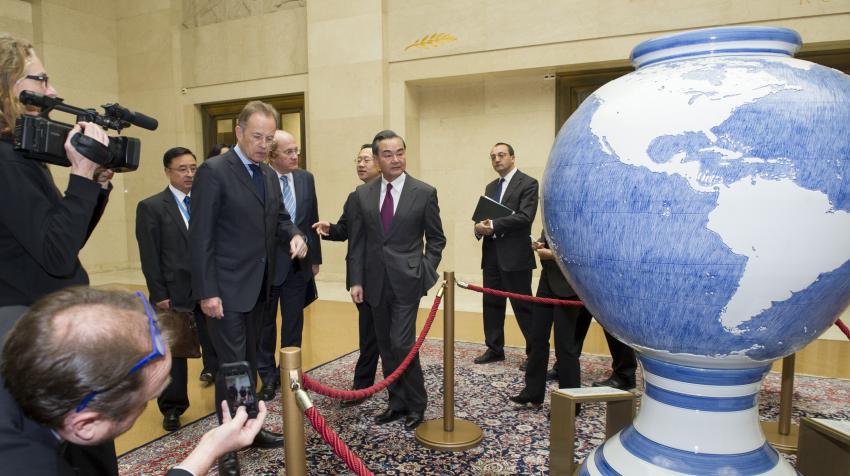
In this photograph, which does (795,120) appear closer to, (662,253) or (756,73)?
(756,73)

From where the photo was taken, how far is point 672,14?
7648 millimetres

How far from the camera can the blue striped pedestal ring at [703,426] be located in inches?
54.8

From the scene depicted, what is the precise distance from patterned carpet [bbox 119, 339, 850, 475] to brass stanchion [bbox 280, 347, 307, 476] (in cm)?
158

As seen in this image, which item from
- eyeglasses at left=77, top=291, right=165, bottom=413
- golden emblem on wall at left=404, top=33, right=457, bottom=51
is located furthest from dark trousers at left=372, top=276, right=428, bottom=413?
golden emblem on wall at left=404, top=33, right=457, bottom=51

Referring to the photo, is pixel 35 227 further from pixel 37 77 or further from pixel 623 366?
pixel 623 366

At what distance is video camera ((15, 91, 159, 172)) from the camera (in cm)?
179

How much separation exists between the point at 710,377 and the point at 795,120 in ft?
2.09

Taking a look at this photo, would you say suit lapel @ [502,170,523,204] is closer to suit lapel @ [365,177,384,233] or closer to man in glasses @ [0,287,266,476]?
suit lapel @ [365,177,384,233]

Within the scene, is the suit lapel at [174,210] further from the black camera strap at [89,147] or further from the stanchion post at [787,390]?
the stanchion post at [787,390]

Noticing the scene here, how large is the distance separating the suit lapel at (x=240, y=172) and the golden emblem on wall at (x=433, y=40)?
21.8ft

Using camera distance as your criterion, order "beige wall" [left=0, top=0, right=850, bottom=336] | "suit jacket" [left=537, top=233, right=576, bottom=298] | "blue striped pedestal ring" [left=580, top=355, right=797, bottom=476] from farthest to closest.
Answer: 1. "beige wall" [left=0, top=0, right=850, bottom=336]
2. "suit jacket" [left=537, top=233, right=576, bottom=298]
3. "blue striped pedestal ring" [left=580, top=355, right=797, bottom=476]

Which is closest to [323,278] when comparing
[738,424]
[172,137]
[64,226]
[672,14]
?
[172,137]

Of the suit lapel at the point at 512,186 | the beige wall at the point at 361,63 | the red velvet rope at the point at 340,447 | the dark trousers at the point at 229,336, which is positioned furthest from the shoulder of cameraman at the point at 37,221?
the beige wall at the point at 361,63

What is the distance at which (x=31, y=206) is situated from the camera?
184 cm
